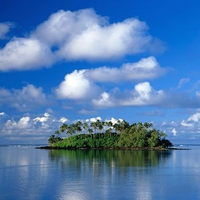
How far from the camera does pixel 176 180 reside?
5447 cm

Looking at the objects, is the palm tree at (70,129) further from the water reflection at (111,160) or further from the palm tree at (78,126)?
the water reflection at (111,160)

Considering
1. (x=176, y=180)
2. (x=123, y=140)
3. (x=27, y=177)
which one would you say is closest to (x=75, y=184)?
(x=27, y=177)

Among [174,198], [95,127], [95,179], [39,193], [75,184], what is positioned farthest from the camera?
[95,127]

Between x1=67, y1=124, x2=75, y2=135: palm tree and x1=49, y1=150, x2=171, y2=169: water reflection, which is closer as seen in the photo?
x1=49, y1=150, x2=171, y2=169: water reflection

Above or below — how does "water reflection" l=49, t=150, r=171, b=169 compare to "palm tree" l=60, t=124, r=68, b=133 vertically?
below

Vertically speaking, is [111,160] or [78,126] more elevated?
[78,126]

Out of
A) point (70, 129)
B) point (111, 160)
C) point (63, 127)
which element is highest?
point (63, 127)

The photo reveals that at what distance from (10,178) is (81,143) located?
123398mm

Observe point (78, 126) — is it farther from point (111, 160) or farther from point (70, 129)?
point (111, 160)

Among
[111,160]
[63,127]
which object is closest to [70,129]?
[63,127]

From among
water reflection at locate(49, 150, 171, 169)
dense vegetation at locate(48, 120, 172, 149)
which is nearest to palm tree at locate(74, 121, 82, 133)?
dense vegetation at locate(48, 120, 172, 149)

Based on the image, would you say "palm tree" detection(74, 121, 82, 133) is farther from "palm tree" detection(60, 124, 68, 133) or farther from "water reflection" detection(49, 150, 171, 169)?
"water reflection" detection(49, 150, 171, 169)

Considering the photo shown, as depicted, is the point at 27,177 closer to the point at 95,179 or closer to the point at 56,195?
the point at 95,179

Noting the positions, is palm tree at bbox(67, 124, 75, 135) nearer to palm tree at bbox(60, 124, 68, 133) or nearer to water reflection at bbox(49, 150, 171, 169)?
palm tree at bbox(60, 124, 68, 133)
